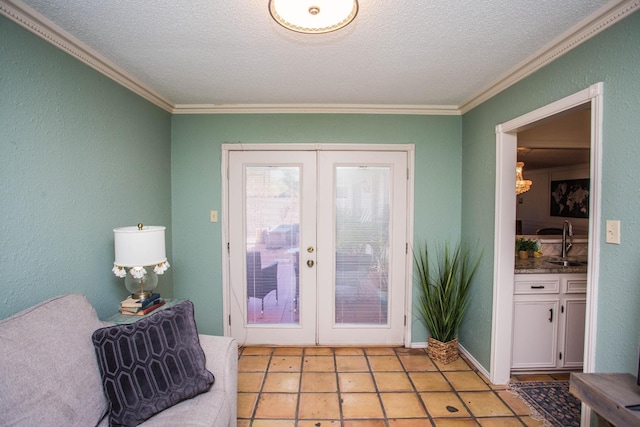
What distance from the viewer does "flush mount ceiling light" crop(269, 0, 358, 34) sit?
1.16m

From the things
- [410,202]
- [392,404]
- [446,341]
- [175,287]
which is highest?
[410,202]

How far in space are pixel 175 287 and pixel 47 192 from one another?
1551mm

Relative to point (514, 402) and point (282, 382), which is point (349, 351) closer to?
point (282, 382)

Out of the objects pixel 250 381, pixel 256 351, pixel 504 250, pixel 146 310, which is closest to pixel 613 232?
pixel 504 250

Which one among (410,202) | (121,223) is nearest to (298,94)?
(410,202)

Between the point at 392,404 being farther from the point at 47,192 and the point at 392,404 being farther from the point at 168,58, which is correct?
the point at 168,58

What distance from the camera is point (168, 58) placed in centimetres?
188

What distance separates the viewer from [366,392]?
7.05 feet

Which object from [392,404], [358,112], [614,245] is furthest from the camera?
[358,112]

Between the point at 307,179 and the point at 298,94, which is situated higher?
the point at 298,94

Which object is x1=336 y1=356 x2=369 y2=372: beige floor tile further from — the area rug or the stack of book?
the stack of book

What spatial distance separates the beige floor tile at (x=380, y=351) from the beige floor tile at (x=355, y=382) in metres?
0.36

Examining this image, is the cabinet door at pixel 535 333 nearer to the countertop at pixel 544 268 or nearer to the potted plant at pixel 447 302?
the countertop at pixel 544 268

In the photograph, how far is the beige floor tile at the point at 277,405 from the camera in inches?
75.2
